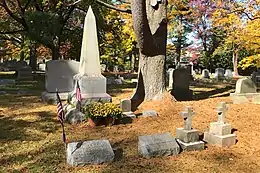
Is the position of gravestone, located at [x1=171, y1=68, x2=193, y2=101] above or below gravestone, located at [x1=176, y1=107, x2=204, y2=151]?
above

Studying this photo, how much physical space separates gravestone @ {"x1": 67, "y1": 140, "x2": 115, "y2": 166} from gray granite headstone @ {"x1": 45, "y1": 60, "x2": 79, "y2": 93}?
23.5 feet

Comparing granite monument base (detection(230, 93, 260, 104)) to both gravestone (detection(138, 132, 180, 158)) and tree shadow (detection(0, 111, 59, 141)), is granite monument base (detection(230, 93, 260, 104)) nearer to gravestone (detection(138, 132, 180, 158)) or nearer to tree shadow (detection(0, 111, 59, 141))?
gravestone (detection(138, 132, 180, 158))

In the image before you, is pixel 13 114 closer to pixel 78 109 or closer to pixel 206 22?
pixel 78 109

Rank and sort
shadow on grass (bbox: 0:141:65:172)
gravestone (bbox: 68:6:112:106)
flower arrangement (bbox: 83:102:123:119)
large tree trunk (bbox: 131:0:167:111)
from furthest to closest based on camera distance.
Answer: large tree trunk (bbox: 131:0:167:111)
gravestone (bbox: 68:6:112:106)
flower arrangement (bbox: 83:102:123:119)
shadow on grass (bbox: 0:141:65:172)

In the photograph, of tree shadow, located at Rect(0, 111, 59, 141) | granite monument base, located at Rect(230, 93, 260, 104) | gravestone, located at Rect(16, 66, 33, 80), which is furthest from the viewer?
gravestone, located at Rect(16, 66, 33, 80)

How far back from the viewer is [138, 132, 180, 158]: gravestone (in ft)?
15.8

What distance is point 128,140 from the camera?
19.0ft

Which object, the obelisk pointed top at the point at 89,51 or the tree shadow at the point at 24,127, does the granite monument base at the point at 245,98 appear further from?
the tree shadow at the point at 24,127

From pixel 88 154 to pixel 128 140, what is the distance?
1445mm

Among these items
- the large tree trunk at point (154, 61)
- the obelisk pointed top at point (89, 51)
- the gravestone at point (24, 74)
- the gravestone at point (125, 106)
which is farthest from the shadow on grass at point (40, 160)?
the gravestone at point (24, 74)

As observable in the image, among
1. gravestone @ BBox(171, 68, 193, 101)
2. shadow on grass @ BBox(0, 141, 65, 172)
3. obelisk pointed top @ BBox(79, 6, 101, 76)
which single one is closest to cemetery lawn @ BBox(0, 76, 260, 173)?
shadow on grass @ BBox(0, 141, 65, 172)

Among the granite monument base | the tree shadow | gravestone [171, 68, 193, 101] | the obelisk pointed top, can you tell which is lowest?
the tree shadow

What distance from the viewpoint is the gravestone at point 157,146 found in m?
4.82

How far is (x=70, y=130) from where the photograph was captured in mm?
6609
